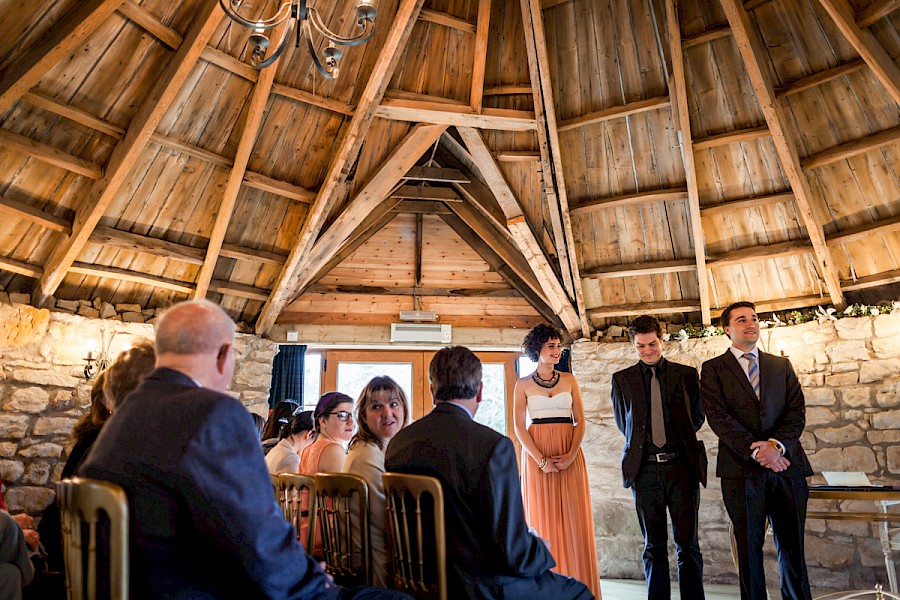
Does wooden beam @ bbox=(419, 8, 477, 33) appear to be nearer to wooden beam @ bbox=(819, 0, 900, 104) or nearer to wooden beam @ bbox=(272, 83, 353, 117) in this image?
wooden beam @ bbox=(272, 83, 353, 117)

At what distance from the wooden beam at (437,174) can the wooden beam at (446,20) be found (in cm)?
186

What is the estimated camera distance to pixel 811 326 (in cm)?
551

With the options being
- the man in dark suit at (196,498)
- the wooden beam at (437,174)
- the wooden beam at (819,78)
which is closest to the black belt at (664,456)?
the man in dark suit at (196,498)

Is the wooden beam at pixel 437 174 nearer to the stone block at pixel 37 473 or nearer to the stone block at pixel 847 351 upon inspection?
the stone block at pixel 847 351

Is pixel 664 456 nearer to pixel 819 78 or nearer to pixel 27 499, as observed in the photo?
pixel 819 78

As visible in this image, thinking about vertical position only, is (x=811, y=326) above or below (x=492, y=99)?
below

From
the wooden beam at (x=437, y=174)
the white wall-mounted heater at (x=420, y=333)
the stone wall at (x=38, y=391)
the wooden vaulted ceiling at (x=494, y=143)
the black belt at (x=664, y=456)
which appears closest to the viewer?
the black belt at (x=664, y=456)

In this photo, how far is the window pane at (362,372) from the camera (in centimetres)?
719

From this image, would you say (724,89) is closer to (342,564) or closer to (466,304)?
(466,304)

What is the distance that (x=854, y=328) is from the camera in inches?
208

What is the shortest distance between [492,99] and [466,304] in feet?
8.88

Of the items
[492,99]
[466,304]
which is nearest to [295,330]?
[466,304]

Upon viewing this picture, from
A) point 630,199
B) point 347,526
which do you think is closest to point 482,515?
point 347,526

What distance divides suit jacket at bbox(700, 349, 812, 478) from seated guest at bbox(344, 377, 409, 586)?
1.60 m
